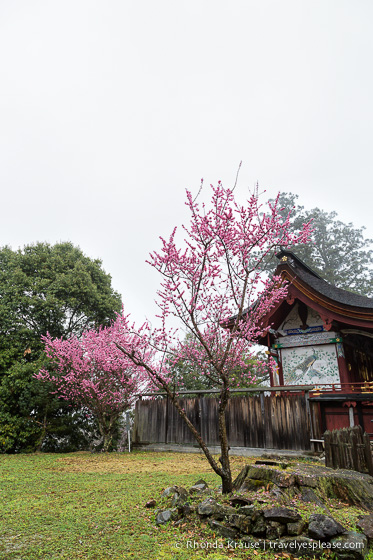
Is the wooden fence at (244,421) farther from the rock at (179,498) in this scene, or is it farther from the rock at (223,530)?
the rock at (223,530)

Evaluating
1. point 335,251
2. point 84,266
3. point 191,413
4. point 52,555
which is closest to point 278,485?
point 52,555

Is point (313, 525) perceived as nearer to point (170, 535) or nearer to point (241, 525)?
point (241, 525)

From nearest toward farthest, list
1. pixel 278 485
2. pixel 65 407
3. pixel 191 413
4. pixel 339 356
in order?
pixel 278 485 → pixel 191 413 → pixel 339 356 → pixel 65 407

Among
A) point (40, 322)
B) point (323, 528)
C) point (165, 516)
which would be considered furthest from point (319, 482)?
point (40, 322)

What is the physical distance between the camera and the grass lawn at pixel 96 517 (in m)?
4.07

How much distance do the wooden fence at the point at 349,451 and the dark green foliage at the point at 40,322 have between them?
11377mm

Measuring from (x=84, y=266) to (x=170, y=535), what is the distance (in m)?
14.6

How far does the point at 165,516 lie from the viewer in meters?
5.00

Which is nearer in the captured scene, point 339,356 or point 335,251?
point 339,356

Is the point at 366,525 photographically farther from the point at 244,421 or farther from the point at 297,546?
the point at 244,421

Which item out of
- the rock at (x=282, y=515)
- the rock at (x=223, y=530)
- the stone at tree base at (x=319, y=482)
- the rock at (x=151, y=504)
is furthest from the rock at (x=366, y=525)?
the rock at (x=151, y=504)

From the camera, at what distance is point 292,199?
4312cm

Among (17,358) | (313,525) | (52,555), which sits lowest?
(52,555)

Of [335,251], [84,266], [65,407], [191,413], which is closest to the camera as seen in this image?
[191,413]
